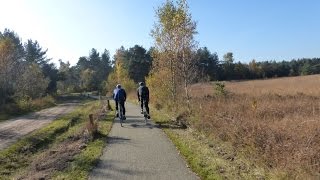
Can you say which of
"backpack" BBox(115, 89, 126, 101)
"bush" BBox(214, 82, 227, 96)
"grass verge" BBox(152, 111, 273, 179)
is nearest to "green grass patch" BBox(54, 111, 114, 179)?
"grass verge" BBox(152, 111, 273, 179)

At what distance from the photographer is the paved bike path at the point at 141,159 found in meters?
10.5

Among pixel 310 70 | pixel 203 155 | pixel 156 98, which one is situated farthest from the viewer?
pixel 310 70

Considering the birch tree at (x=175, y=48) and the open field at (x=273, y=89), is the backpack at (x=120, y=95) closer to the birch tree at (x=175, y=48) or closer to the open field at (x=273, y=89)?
the birch tree at (x=175, y=48)

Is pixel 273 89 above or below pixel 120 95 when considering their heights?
below

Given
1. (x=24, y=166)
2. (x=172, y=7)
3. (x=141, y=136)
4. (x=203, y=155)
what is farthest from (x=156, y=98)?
(x=203, y=155)

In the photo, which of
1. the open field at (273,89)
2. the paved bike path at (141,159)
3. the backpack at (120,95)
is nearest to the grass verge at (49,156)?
the paved bike path at (141,159)

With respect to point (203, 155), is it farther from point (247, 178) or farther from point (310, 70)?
Result: point (310, 70)

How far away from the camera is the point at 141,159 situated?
40.9 ft

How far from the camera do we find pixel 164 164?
11.7 metres

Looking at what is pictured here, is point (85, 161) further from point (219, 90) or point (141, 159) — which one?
point (219, 90)

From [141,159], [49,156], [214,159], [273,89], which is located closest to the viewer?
[214,159]

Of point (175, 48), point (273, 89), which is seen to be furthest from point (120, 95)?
point (273, 89)

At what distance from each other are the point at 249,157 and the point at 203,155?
2192 millimetres

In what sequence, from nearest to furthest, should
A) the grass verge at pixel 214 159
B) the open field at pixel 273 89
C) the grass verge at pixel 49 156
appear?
1. the grass verge at pixel 214 159
2. the grass verge at pixel 49 156
3. the open field at pixel 273 89
